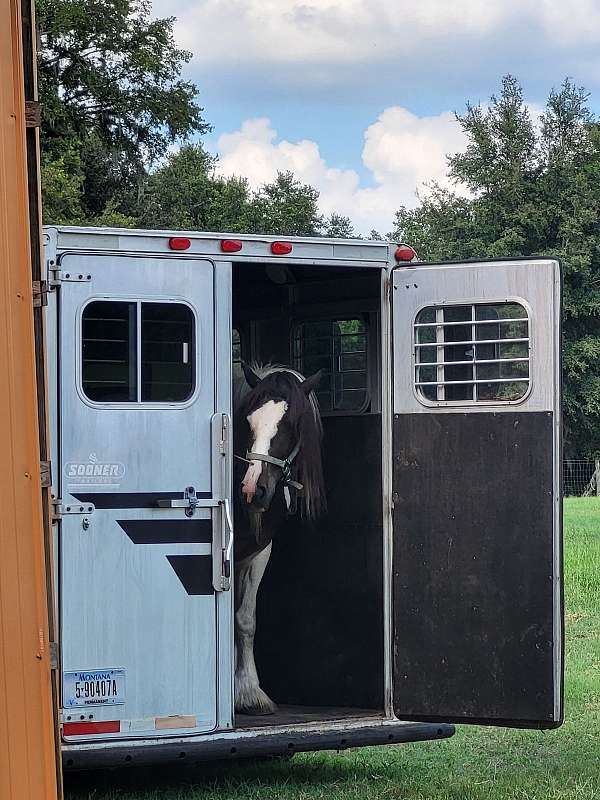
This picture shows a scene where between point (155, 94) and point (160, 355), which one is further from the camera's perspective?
point (155, 94)

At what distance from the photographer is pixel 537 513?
20.6ft

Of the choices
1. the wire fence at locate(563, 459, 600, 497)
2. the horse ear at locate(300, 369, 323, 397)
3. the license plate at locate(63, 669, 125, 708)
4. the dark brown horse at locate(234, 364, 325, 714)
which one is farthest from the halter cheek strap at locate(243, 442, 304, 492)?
the wire fence at locate(563, 459, 600, 497)

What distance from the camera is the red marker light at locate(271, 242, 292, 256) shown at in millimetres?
6539

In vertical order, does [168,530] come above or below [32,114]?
below

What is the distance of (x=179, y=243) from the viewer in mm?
6359

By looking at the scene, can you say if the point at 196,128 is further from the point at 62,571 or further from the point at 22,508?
the point at 22,508

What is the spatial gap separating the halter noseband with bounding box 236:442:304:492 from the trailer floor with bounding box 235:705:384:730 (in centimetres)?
120

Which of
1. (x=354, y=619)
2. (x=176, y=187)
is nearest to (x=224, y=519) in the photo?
(x=354, y=619)

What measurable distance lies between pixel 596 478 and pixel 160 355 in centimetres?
3082

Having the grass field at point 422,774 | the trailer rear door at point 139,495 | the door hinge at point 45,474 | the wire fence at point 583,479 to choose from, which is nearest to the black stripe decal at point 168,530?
the trailer rear door at point 139,495

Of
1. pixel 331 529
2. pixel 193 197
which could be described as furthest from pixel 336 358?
pixel 193 197

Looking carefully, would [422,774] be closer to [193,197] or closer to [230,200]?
[193,197]

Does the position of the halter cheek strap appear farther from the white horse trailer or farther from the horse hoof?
the horse hoof

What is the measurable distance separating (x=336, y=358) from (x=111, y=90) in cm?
2141
